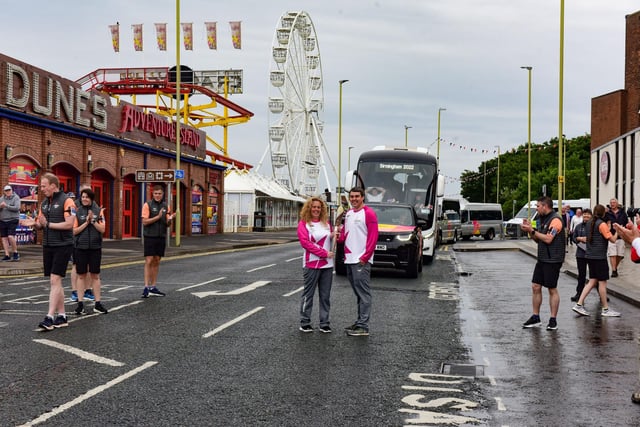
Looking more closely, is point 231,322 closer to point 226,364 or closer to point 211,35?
point 226,364

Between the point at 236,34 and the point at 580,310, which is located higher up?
the point at 236,34

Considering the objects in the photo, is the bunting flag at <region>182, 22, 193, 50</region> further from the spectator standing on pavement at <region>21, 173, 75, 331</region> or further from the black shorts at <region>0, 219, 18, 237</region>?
the spectator standing on pavement at <region>21, 173, 75, 331</region>

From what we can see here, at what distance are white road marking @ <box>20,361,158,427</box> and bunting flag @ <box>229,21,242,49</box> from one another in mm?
54819

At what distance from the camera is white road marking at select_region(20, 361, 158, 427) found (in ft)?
17.3

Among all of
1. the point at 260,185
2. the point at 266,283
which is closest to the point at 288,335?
the point at 266,283

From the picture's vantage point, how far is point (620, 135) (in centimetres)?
3981

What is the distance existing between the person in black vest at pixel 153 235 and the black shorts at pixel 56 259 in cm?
316

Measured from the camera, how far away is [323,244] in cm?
930

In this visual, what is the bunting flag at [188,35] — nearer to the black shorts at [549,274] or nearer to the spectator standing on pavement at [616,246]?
the spectator standing on pavement at [616,246]

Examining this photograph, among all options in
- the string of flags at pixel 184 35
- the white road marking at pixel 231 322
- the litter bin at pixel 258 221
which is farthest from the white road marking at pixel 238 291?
the string of flags at pixel 184 35

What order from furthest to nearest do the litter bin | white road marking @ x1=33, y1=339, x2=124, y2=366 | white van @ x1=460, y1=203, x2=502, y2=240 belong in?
the litter bin < white van @ x1=460, y1=203, x2=502, y2=240 < white road marking @ x1=33, y1=339, x2=124, y2=366

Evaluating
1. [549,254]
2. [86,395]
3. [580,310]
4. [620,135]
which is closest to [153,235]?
[549,254]

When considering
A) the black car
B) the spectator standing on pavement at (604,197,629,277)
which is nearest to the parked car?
the spectator standing on pavement at (604,197,629,277)

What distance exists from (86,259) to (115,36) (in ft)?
162
